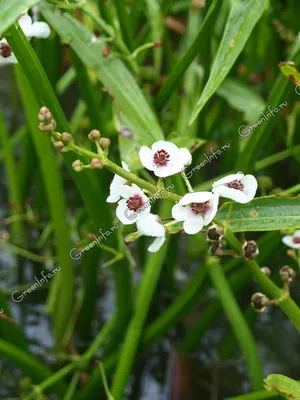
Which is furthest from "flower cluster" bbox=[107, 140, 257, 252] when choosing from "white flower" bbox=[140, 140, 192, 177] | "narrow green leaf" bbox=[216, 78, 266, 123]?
"narrow green leaf" bbox=[216, 78, 266, 123]

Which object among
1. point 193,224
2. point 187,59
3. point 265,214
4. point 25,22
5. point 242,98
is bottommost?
point 193,224

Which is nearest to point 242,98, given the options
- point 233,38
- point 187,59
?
point 187,59

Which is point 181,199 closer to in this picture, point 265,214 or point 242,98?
point 265,214

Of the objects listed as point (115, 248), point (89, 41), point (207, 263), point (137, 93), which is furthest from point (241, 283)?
point (89, 41)

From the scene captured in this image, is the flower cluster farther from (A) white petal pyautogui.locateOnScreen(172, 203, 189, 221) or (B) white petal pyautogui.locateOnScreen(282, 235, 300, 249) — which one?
(B) white petal pyautogui.locateOnScreen(282, 235, 300, 249)

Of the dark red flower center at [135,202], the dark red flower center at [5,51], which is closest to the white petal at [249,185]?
the dark red flower center at [135,202]

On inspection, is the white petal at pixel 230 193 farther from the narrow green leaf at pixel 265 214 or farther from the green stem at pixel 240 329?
the green stem at pixel 240 329
